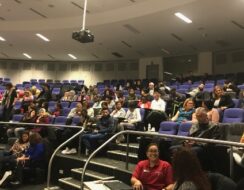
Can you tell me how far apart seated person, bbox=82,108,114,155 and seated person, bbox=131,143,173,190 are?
2.80 meters

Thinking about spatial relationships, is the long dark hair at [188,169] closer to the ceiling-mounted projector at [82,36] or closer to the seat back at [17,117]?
the ceiling-mounted projector at [82,36]

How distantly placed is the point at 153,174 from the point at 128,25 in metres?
9.46

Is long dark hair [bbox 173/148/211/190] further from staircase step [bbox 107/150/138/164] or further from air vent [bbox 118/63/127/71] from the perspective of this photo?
air vent [bbox 118/63/127/71]

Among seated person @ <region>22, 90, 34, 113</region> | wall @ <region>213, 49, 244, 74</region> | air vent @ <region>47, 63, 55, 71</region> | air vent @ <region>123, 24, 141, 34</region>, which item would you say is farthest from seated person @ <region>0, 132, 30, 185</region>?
air vent @ <region>47, 63, 55, 71</region>

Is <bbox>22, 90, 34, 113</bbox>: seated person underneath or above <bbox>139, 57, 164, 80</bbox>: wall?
underneath

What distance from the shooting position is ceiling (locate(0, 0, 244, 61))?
35.6ft

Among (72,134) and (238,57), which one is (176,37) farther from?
(72,134)

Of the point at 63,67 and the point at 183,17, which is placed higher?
the point at 183,17

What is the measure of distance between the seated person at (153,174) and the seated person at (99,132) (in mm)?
2799

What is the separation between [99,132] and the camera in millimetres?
6812

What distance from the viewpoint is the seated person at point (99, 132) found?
6652mm

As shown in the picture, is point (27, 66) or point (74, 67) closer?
point (74, 67)

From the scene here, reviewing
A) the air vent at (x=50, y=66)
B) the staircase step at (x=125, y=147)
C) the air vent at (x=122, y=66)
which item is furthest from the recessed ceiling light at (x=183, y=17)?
the air vent at (x=50, y=66)

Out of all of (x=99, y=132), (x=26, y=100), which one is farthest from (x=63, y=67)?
(x=99, y=132)
